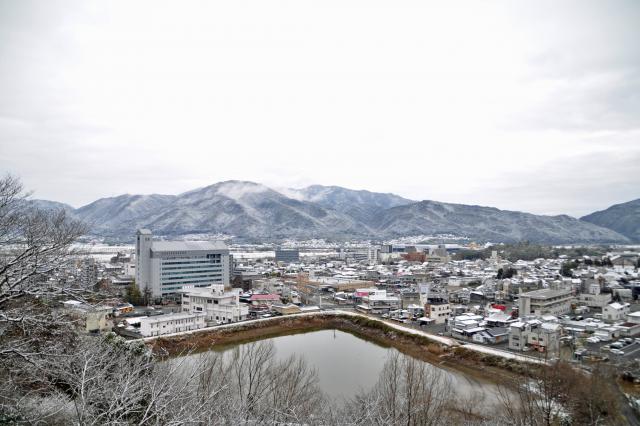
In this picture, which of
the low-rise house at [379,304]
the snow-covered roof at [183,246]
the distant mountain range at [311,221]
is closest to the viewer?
the low-rise house at [379,304]

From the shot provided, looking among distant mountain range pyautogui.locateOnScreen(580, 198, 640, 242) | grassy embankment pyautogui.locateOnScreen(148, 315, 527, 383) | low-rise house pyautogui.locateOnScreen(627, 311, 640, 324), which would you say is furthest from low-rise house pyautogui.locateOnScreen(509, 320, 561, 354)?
distant mountain range pyautogui.locateOnScreen(580, 198, 640, 242)

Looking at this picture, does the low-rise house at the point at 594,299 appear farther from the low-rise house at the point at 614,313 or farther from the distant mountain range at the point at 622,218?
the distant mountain range at the point at 622,218

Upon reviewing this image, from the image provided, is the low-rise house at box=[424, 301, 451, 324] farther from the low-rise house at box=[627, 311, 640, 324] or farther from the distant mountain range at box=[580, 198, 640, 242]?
the distant mountain range at box=[580, 198, 640, 242]

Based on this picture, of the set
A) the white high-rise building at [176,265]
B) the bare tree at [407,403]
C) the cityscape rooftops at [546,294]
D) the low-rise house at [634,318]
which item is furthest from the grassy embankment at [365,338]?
the low-rise house at [634,318]

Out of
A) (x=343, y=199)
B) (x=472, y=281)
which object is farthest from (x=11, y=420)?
(x=343, y=199)

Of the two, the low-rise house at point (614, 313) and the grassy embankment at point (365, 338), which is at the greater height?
the low-rise house at point (614, 313)

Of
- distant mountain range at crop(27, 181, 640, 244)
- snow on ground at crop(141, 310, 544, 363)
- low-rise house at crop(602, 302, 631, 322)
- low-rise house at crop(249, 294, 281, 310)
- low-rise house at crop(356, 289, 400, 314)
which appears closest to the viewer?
snow on ground at crop(141, 310, 544, 363)
